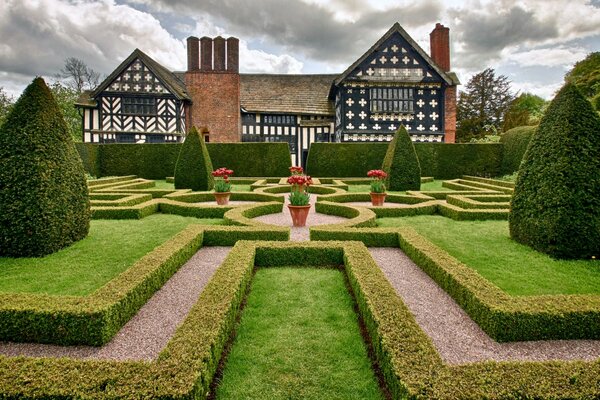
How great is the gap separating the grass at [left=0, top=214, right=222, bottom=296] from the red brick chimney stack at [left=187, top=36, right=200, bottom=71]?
2686 centimetres

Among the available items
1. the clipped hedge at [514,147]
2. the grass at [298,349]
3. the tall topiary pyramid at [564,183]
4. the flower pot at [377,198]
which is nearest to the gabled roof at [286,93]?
the clipped hedge at [514,147]

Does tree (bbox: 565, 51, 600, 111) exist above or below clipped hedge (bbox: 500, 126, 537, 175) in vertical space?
above

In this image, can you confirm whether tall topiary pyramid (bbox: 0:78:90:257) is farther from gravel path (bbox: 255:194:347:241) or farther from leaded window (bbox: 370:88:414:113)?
leaded window (bbox: 370:88:414:113)

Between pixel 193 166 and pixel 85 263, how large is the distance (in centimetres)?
986

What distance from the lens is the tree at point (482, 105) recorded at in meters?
40.8

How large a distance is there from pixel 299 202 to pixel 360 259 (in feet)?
11.6

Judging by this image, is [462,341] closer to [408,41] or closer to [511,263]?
[511,263]

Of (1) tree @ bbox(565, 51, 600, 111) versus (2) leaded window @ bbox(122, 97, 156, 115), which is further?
(1) tree @ bbox(565, 51, 600, 111)

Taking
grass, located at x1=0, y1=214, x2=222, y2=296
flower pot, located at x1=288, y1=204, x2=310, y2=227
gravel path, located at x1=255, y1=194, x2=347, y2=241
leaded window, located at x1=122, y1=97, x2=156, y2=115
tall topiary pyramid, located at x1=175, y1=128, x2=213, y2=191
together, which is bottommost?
grass, located at x1=0, y1=214, x2=222, y2=296

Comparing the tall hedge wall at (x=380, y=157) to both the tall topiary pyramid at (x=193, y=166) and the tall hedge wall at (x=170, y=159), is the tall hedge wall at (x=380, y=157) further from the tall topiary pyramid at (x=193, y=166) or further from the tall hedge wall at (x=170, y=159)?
the tall topiary pyramid at (x=193, y=166)

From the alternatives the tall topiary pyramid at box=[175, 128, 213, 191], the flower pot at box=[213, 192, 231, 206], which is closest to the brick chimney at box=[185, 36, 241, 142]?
the tall topiary pyramid at box=[175, 128, 213, 191]

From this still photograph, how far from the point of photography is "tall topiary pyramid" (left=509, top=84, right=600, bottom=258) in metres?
6.20

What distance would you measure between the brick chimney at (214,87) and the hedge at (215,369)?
28944mm

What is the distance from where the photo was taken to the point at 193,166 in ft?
50.8
